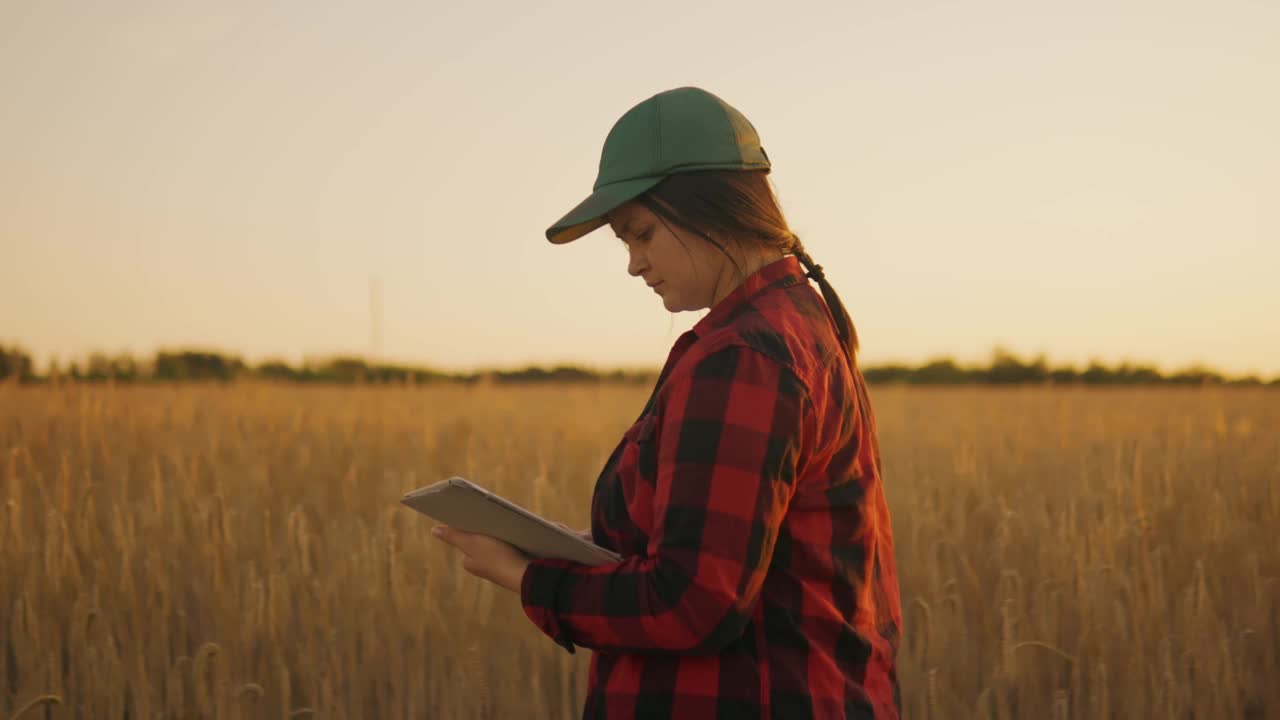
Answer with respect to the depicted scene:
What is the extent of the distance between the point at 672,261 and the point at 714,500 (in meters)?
0.33

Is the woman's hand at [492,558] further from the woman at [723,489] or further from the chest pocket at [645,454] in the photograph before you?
the chest pocket at [645,454]

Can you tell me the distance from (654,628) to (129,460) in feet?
14.2

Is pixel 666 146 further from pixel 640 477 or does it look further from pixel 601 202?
pixel 640 477

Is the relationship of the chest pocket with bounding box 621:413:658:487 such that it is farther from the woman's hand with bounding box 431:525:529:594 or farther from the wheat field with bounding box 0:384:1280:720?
the wheat field with bounding box 0:384:1280:720

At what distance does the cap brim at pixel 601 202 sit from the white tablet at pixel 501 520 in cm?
36

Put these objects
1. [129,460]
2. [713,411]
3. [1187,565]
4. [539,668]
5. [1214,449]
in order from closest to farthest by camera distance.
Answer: [713,411] < [539,668] < [1187,565] < [129,460] < [1214,449]

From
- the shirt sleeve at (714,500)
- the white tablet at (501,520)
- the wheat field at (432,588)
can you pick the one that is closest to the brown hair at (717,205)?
the shirt sleeve at (714,500)

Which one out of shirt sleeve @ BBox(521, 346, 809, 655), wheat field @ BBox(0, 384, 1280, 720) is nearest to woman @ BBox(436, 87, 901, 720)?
shirt sleeve @ BBox(521, 346, 809, 655)

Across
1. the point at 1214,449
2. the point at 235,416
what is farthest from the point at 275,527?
the point at 1214,449

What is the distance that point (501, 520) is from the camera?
128 centimetres

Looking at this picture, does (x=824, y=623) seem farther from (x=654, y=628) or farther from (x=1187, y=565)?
(x=1187, y=565)

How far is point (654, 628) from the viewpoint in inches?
45.8

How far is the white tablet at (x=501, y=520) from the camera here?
1.23 m

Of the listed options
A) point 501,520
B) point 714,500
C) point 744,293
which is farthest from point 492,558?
point 744,293
